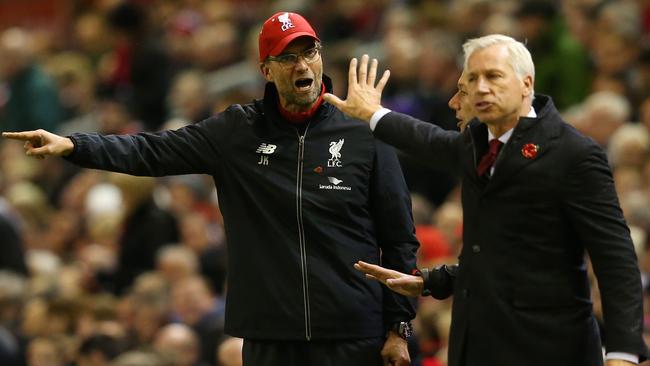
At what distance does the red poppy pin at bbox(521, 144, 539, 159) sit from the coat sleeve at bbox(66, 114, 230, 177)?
1530 mm

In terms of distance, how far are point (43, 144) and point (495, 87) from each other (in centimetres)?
176

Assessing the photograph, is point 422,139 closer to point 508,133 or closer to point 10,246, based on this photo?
point 508,133

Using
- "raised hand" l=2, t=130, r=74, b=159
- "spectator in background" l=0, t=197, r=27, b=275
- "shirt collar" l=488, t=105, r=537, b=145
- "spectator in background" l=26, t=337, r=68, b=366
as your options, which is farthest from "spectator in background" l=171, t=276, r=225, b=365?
"shirt collar" l=488, t=105, r=537, b=145

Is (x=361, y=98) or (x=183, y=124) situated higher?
(x=183, y=124)

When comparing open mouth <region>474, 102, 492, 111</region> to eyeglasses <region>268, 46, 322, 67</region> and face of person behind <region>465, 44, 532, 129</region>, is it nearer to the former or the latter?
face of person behind <region>465, 44, 532, 129</region>

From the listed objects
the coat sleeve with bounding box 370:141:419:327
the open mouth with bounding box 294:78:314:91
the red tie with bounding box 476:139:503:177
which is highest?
the open mouth with bounding box 294:78:314:91

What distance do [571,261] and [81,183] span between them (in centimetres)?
902

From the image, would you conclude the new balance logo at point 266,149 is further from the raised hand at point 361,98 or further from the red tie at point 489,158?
the red tie at point 489,158

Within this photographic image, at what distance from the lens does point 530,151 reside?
4.83 m

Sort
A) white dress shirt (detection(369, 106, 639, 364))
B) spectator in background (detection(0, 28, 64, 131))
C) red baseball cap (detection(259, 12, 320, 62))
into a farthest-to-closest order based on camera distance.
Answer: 1. spectator in background (detection(0, 28, 64, 131))
2. red baseball cap (detection(259, 12, 320, 62))
3. white dress shirt (detection(369, 106, 639, 364))

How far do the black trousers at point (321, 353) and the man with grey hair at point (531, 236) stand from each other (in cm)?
76

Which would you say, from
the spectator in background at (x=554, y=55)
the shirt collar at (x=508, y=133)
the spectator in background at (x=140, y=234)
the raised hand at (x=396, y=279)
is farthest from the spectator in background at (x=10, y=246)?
the shirt collar at (x=508, y=133)

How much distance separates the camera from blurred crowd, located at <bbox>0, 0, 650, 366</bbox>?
30.5 ft

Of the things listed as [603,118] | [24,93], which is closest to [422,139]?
[603,118]
